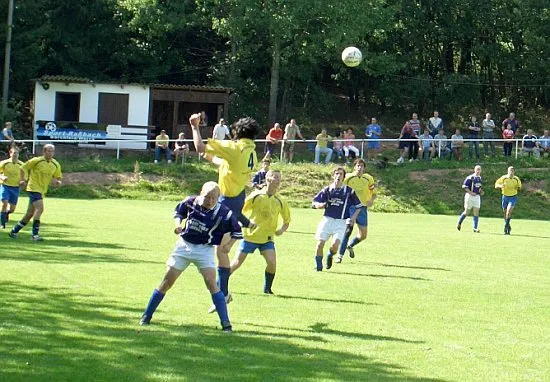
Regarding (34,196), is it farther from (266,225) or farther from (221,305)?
(221,305)

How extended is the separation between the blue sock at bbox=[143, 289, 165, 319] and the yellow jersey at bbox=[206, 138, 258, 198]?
73.2 inches

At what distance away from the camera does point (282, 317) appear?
12.7 metres

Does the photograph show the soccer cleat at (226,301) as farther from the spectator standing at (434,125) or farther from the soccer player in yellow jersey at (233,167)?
the spectator standing at (434,125)

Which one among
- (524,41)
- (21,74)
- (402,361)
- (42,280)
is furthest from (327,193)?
(524,41)

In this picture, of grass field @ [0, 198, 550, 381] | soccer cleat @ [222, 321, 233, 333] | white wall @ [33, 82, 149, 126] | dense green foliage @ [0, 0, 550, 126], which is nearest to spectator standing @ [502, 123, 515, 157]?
dense green foliage @ [0, 0, 550, 126]

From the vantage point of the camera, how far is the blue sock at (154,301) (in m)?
11.4

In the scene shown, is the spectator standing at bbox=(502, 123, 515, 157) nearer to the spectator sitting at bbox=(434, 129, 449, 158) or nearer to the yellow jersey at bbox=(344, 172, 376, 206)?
the spectator sitting at bbox=(434, 129, 449, 158)

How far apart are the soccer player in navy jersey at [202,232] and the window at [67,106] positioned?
124ft

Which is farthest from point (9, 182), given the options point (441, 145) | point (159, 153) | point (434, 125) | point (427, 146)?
point (434, 125)

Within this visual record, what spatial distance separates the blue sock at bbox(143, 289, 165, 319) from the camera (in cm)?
1141

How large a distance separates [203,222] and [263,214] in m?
3.40

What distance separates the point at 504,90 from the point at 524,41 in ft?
14.5

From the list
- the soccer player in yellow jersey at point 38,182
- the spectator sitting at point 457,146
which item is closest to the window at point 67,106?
the spectator sitting at point 457,146

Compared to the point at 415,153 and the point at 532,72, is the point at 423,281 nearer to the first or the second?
the point at 415,153
